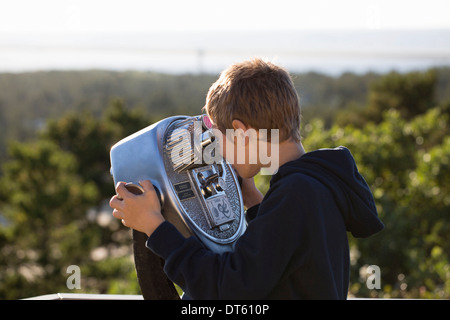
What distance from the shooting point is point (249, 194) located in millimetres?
1756

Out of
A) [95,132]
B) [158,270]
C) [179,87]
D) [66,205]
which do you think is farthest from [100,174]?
[179,87]

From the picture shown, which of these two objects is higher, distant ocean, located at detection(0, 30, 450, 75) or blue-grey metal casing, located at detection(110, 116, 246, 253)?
distant ocean, located at detection(0, 30, 450, 75)

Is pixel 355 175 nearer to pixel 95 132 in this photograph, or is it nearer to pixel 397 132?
pixel 397 132

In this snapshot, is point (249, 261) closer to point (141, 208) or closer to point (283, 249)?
point (283, 249)

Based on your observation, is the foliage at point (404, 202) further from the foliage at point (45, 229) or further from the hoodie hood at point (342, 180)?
the foliage at point (45, 229)

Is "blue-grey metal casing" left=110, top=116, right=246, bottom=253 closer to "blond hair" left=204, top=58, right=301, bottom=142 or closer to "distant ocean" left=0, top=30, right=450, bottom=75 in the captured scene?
"blond hair" left=204, top=58, right=301, bottom=142

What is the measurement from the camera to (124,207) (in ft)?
4.47

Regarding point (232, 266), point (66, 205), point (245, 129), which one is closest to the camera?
point (232, 266)

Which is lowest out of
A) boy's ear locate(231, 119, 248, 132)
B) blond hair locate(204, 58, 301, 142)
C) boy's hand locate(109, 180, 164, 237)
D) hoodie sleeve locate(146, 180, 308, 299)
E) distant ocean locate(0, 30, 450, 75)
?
hoodie sleeve locate(146, 180, 308, 299)

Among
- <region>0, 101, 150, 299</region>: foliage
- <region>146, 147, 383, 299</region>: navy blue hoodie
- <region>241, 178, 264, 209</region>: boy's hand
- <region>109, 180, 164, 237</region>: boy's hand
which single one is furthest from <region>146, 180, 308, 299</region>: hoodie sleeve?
<region>0, 101, 150, 299</region>: foliage

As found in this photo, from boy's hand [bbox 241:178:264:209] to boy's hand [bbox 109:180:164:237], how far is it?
45 centimetres

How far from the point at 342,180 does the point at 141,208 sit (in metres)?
0.52

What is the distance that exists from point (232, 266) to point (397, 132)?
5412mm

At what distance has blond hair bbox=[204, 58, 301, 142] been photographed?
1.28 metres
